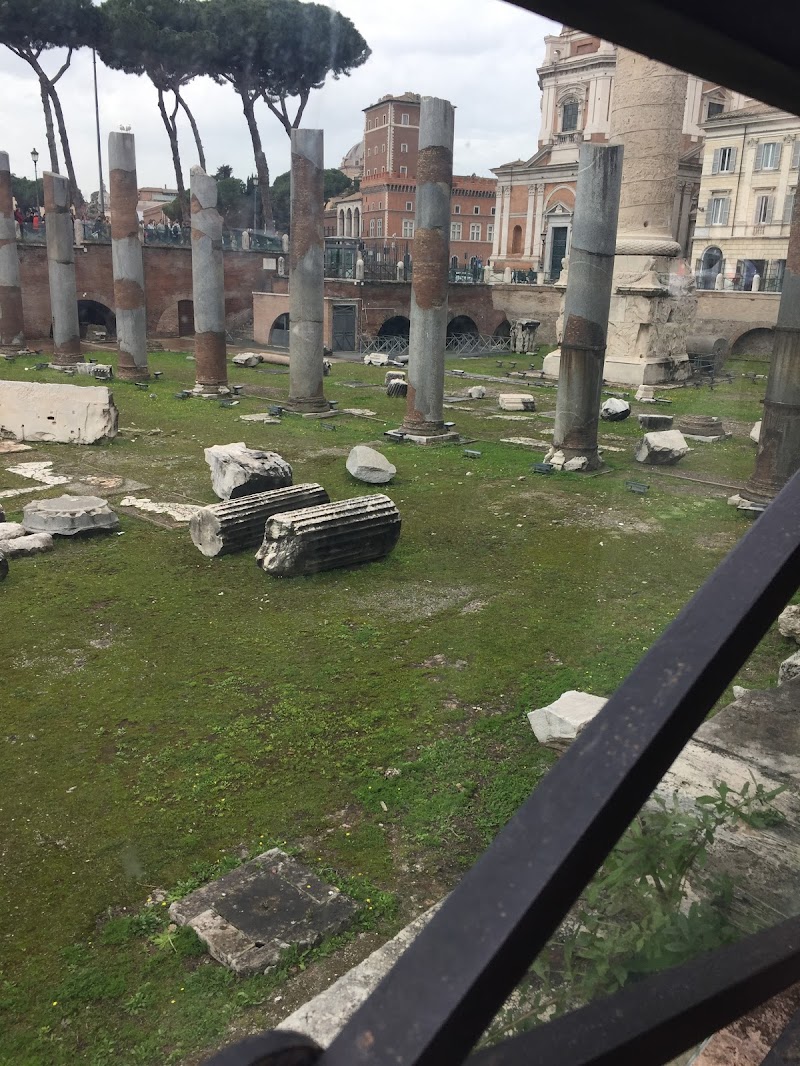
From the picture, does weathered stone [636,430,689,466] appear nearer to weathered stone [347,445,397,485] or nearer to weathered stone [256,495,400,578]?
weathered stone [347,445,397,485]

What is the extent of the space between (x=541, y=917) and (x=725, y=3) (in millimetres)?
1000

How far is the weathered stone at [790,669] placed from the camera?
16.3 ft

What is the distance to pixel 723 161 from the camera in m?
28.3

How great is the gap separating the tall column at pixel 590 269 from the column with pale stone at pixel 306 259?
4543 millimetres

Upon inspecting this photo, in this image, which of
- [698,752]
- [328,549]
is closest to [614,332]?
[328,549]

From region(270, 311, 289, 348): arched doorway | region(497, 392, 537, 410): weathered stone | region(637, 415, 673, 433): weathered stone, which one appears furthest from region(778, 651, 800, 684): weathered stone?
region(270, 311, 289, 348): arched doorway

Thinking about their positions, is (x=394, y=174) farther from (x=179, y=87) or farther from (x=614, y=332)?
(x=179, y=87)

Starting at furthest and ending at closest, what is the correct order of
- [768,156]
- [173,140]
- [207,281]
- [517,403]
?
[173,140] → [768,156] → [207,281] → [517,403]

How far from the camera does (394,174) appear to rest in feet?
45.3

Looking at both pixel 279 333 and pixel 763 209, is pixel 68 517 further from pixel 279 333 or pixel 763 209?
pixel 763 209

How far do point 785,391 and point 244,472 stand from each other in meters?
5.45

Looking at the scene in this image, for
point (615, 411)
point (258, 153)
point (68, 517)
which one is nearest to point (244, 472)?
point (68, 517)

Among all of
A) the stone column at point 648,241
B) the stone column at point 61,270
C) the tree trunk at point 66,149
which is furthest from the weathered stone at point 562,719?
the tree trunk at point 66,149

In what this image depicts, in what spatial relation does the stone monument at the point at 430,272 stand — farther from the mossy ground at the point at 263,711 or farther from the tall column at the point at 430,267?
the mossy ground at the point at 263,711
